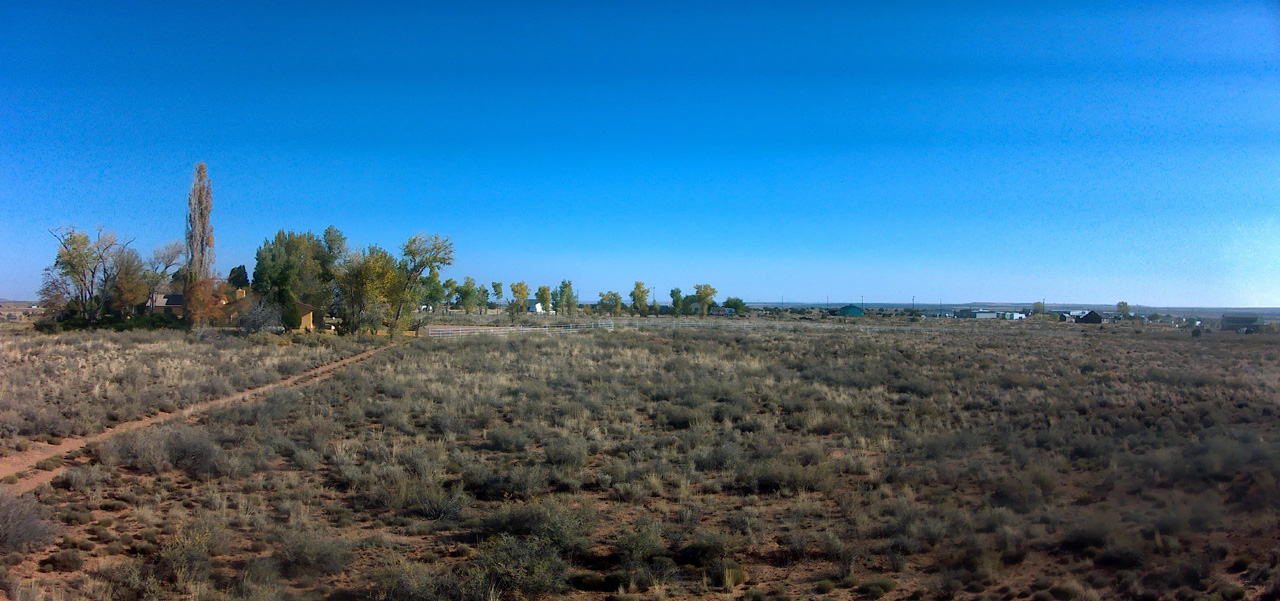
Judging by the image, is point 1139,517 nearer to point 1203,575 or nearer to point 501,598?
point 1203,575

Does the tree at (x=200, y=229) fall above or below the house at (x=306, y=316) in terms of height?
above

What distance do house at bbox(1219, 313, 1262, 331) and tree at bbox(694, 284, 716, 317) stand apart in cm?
6808

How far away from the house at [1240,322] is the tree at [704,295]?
223 ft

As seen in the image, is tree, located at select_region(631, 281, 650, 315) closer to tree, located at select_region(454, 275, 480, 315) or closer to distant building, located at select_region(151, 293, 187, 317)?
tree, located at select_region(454, 275, 480, 315)

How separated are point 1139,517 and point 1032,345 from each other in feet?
115

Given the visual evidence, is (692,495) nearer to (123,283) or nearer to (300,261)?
(123,283)

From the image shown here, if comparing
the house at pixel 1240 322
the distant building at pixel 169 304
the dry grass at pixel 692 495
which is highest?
the distant building at pixel 169 304

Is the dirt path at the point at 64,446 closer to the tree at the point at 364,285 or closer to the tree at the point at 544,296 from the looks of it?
the tree at the point at 364,285

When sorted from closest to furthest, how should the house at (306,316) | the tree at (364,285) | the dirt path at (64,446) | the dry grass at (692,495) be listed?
the dry grass at (692,495), the dirt path at (64,446), the tree at (364,285), the house at (306,316)

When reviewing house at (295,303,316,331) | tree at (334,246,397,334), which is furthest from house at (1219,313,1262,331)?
house at (295,303,316,331)

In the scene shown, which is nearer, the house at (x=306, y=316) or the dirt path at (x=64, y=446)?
the dirt path at (x=64, y=446)

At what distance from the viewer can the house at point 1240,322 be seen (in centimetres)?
2968

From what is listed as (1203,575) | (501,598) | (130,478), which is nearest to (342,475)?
(130,478)

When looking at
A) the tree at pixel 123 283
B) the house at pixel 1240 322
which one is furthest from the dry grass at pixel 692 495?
the tree at pixel 123 283
